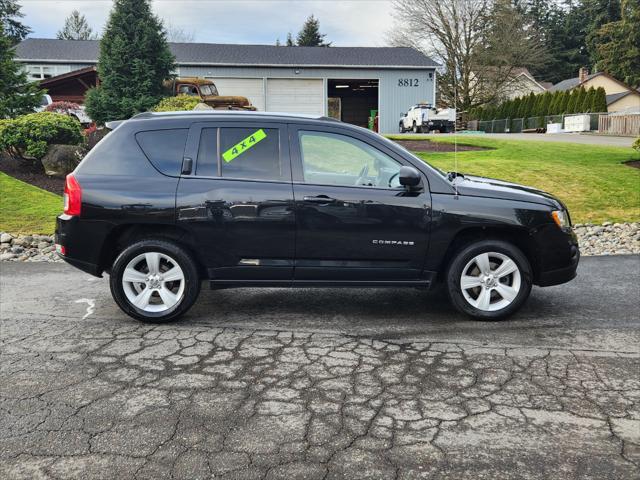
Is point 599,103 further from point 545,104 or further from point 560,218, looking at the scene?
point 560,218

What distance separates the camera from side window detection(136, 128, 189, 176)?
210 inches

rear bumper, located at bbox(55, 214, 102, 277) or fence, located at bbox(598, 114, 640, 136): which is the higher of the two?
fence, located at bbox(598, 114, 640, 136)

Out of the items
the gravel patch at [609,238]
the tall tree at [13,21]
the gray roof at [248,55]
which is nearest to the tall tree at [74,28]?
the tall tree at [13,21]

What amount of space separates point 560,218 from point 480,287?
98cm

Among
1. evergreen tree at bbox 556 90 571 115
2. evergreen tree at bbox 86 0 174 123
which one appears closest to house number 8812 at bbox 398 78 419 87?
evergreen tree at bbox 556 90 571 115

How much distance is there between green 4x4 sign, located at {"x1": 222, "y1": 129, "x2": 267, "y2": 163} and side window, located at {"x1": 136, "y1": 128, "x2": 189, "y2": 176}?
42 cm

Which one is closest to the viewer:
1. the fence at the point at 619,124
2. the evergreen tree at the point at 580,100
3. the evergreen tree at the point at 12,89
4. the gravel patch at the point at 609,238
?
the gravel patch at the point at 609,238

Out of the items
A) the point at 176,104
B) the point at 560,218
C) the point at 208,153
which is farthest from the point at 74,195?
the point at 176,104

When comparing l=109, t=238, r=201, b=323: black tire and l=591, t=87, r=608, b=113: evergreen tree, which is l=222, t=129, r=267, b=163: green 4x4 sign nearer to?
l=109, t=238, r=201, b=323: black tire

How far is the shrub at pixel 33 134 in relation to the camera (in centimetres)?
1332

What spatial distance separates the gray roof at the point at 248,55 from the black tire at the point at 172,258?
3260 cm

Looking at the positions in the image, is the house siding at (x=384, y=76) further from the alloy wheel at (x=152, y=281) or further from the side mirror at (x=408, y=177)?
the side mirror at (x=408, y=177)

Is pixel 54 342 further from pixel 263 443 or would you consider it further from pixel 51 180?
pixel 51 180

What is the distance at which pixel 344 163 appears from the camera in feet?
17.9
